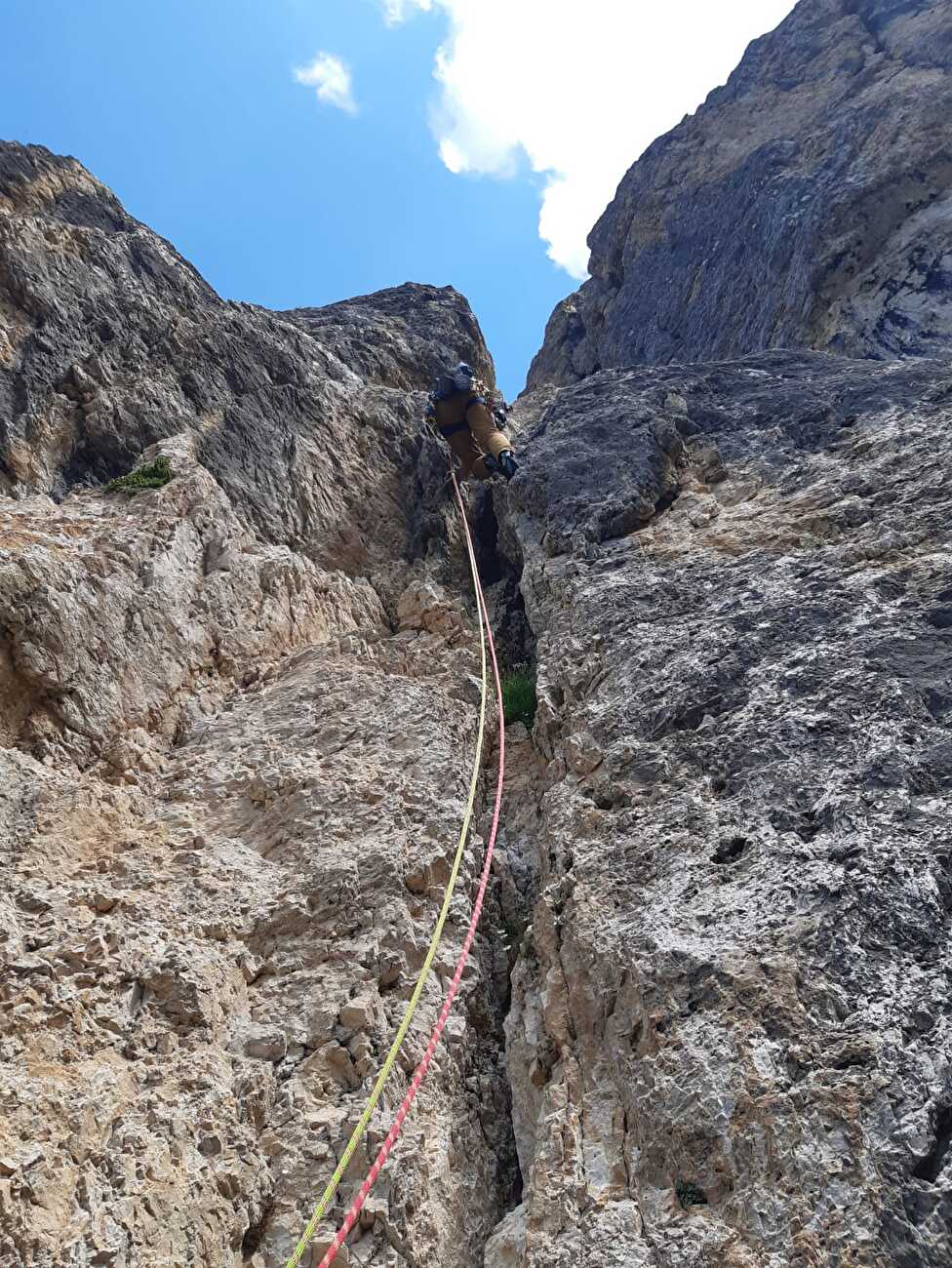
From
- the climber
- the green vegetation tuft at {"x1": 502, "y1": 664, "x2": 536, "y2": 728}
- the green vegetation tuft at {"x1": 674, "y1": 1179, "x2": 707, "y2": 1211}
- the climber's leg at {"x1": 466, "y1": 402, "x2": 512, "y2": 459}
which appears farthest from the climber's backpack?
the green vegetation tuft at {"x1": 674, "y1": 1179, "x2": 707, "y2": 1211}

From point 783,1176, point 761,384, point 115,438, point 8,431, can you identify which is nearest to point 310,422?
point 115,438

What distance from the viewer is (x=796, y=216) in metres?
20.5

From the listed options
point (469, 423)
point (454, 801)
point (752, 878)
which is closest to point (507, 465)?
point (469, 423)

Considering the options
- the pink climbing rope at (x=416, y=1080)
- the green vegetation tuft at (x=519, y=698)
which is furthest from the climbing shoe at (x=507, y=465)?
the pink climbing rope at (x=416, y=1080)

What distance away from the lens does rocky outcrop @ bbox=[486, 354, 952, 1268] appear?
4.22 m

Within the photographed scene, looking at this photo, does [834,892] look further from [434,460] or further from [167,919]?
[434,460]

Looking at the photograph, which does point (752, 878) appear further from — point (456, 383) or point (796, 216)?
point (796, 216)

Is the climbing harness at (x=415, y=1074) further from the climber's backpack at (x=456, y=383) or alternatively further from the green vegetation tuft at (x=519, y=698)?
the climber's backpack at (x=456, y=383)

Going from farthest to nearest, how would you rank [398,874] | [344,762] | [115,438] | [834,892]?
[115,438]
[344,762]
[398,874]
[834,892]

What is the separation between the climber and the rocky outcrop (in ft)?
11.7

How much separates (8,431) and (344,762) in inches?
258

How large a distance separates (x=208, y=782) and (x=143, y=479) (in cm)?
497

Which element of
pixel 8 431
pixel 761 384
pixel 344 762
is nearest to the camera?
pixel 344 762

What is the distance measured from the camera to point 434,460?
15305 mm
